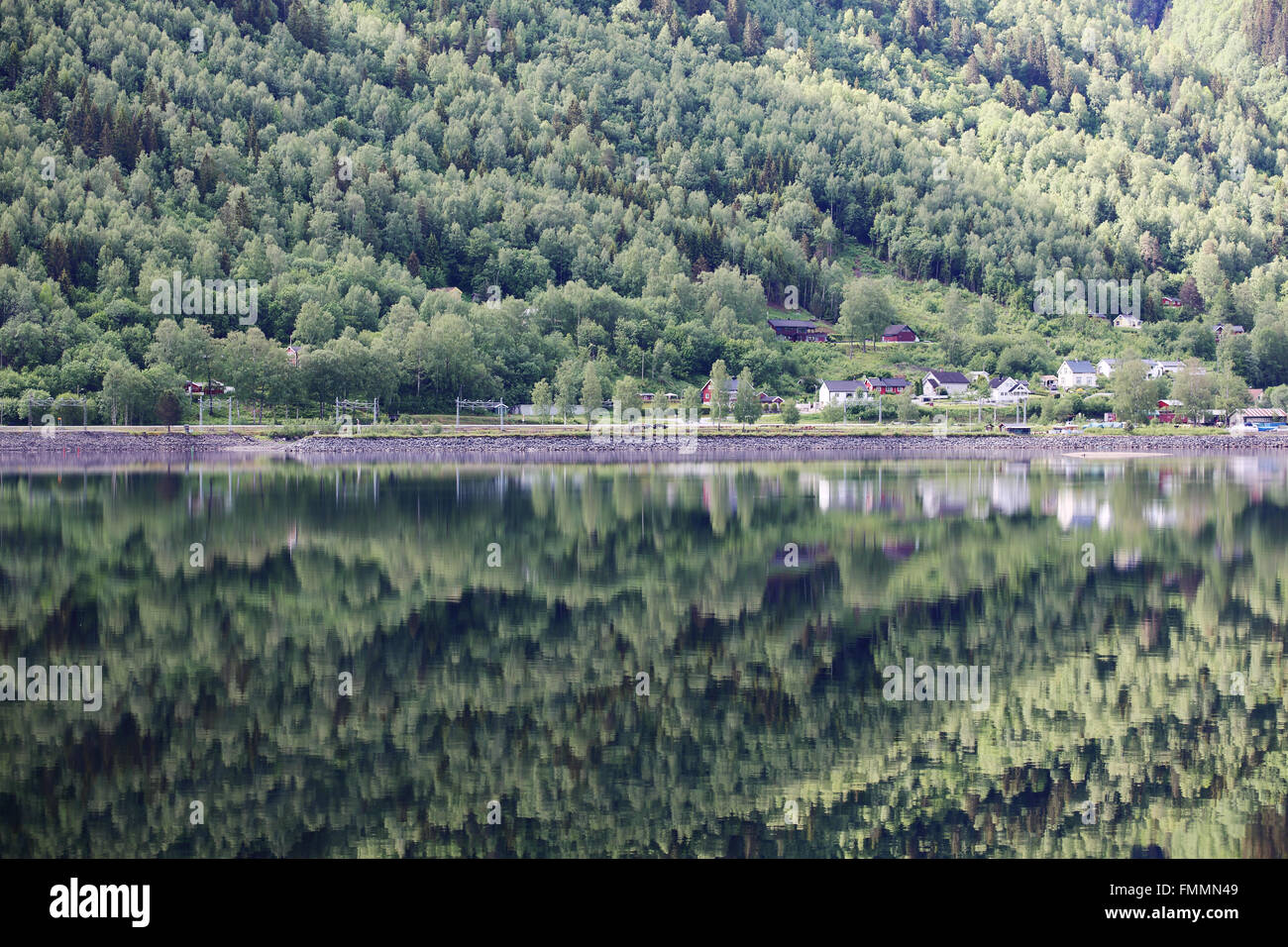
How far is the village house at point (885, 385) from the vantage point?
143m

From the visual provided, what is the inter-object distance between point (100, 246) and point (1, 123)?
111 ft

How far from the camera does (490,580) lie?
32844 mm

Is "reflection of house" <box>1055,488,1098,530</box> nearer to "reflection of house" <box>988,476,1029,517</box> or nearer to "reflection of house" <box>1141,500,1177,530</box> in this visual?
"reflection of house" <box>988,476,1029,517</box>

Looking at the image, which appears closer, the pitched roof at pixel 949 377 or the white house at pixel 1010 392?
the white house at pixel 1010 392

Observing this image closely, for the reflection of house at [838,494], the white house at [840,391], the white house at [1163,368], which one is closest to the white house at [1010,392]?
the white house at [1163,368]

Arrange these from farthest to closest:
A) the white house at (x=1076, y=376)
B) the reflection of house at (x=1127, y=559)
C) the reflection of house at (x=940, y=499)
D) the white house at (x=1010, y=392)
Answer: the white house at (x=1076, y=376)
the white house at (x=1010, y=392)
the reflection of house at (x=940, y=499)
the reflection of house at (x=1127, y=559)

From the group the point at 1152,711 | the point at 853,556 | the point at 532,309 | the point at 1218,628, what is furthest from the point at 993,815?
the point at 532,309

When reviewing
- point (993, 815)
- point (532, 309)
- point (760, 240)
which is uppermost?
point (760, 240)

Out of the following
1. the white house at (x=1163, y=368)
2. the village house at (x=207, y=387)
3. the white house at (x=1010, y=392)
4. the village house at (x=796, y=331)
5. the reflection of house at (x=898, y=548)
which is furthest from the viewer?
the village house at (x=796, y=331)

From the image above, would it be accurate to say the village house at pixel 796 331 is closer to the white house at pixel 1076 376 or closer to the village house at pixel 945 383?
the village house at pixel 945 383

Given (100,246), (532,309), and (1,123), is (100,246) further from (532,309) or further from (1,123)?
(532,309)

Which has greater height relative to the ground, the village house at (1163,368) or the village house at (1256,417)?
the village house at (1163,368)

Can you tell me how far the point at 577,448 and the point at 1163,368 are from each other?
85809mm

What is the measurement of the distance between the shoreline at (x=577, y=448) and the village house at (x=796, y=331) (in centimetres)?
4313
